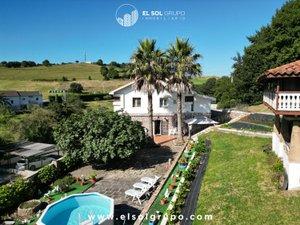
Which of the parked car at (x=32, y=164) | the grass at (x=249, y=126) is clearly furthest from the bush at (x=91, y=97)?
the grass at (x=249, y=126)

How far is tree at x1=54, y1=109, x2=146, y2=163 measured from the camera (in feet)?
102

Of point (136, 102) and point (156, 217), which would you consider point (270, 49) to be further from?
point (156, 217)

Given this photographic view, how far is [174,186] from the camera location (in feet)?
80.4

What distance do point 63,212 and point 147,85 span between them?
19310 mm

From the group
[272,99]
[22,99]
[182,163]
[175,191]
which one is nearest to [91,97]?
[22,99]

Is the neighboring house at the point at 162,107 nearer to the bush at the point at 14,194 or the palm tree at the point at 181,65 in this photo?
the palm tree at the point at 181,65

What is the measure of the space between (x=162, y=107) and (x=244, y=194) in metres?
27.1

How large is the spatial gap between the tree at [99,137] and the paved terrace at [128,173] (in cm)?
151

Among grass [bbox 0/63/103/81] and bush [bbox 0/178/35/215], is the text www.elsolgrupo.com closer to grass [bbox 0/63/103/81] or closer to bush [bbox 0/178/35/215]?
bush [bbox 0/178/35/215]

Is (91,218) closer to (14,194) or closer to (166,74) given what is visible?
(14,194)

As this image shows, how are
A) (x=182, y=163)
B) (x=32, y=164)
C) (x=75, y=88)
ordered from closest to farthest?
(x=182, y=163) → (x=32, y=164) → (x=75, y=88)

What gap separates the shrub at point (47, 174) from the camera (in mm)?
28880

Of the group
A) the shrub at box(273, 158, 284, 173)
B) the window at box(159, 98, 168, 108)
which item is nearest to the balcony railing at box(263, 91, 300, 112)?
the shrub at box(273, 158, 284, 173)

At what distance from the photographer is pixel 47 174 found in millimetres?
29469
